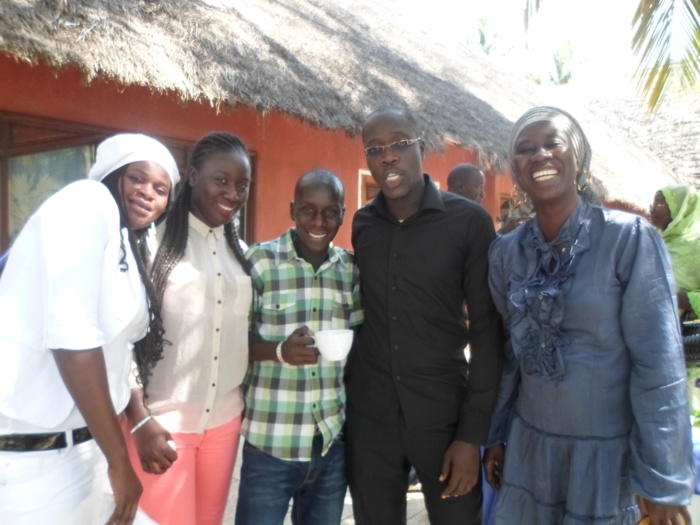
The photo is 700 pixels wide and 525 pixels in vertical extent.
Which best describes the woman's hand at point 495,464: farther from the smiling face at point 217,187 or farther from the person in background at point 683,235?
the person in background at point 683,235

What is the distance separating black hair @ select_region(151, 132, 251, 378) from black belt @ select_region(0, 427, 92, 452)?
532 mm

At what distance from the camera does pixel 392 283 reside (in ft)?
6.98

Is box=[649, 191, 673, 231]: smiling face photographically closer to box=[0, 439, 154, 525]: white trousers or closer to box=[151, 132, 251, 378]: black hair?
box=[151, 132, 251, 378]: black hair

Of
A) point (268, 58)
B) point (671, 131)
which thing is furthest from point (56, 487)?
point (671, 131)

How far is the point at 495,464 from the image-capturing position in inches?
81.3

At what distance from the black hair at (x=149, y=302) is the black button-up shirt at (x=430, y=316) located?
75cm

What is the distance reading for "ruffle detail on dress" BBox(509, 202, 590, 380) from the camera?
172cm

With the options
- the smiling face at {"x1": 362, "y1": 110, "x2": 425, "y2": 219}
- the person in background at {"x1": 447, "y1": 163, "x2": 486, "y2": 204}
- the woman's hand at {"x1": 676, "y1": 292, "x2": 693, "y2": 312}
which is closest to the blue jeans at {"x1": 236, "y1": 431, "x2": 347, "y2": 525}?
the smiling face at {"x1": 362, "y1": 110, "x2": 425, "y2": 219}

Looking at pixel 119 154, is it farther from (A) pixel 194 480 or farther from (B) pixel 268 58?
(B) pixel 268 58

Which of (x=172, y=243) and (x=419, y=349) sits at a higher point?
(x=172, y=243)

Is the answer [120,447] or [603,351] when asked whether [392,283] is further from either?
[120,447]

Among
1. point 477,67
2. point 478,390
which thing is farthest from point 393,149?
point 477,67

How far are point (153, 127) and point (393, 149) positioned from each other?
3.11 meters

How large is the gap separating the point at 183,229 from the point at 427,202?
866 mm
